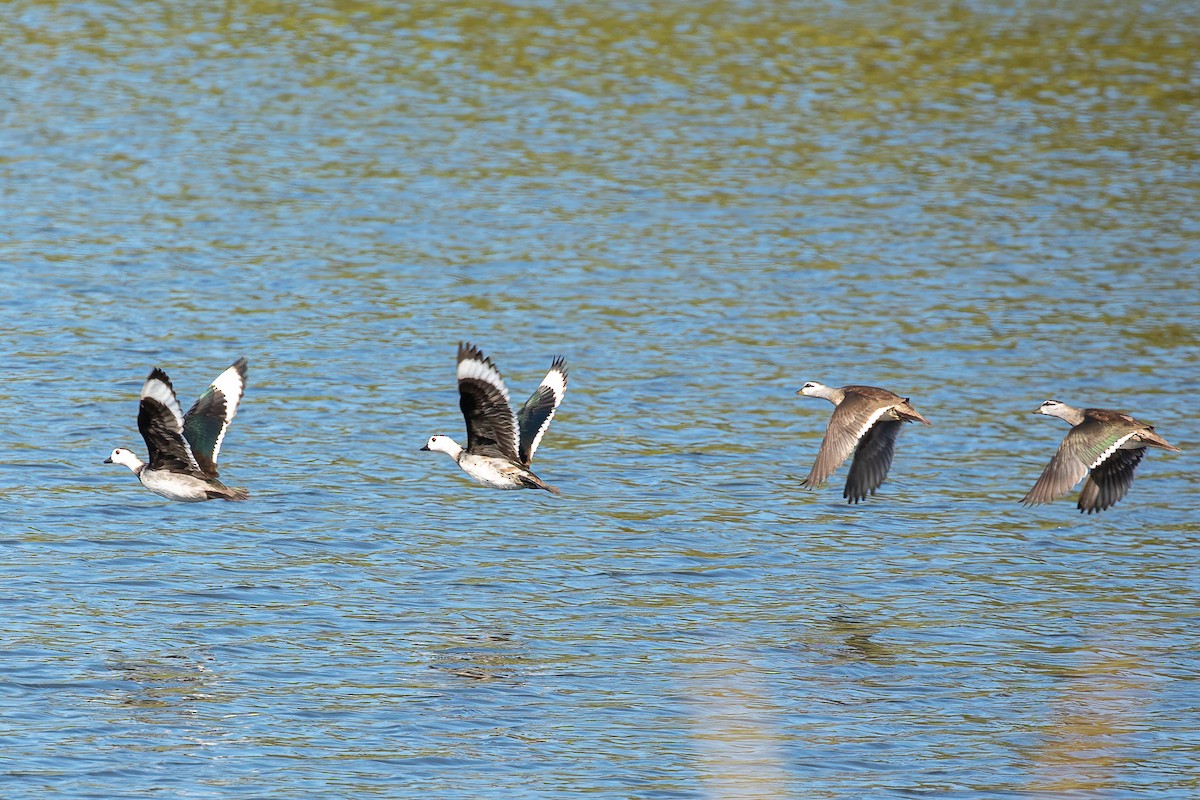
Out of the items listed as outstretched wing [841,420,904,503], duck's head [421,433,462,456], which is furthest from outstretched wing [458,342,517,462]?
outstretched wing [841,420,904,503]

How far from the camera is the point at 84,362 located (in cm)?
2683

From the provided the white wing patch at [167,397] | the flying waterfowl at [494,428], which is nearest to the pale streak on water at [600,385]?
the flying waterfowl at [494,428]

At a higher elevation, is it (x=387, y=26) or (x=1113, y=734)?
(x=387, y=26)

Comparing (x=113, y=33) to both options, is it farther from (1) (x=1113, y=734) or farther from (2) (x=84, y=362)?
(1) (x=1113, y=734)

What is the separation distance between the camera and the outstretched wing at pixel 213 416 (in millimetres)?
19750

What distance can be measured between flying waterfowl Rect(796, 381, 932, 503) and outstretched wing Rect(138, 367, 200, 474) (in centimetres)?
614

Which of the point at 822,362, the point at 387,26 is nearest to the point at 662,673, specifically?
the point at 822,362

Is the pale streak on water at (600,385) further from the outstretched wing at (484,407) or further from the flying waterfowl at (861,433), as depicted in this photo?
the outstretched wing at (484,407)

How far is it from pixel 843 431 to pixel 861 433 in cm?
19

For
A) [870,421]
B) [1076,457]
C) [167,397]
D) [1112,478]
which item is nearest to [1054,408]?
[1112,478]

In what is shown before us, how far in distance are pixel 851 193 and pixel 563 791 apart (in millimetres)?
24448

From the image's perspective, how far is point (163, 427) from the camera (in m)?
18.8

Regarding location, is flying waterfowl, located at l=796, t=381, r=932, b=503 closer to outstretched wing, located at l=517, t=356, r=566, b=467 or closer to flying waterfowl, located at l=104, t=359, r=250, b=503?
outstretched wing, located at l=517, t=356, r=566, b=467

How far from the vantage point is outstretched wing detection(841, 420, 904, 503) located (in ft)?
68.1
